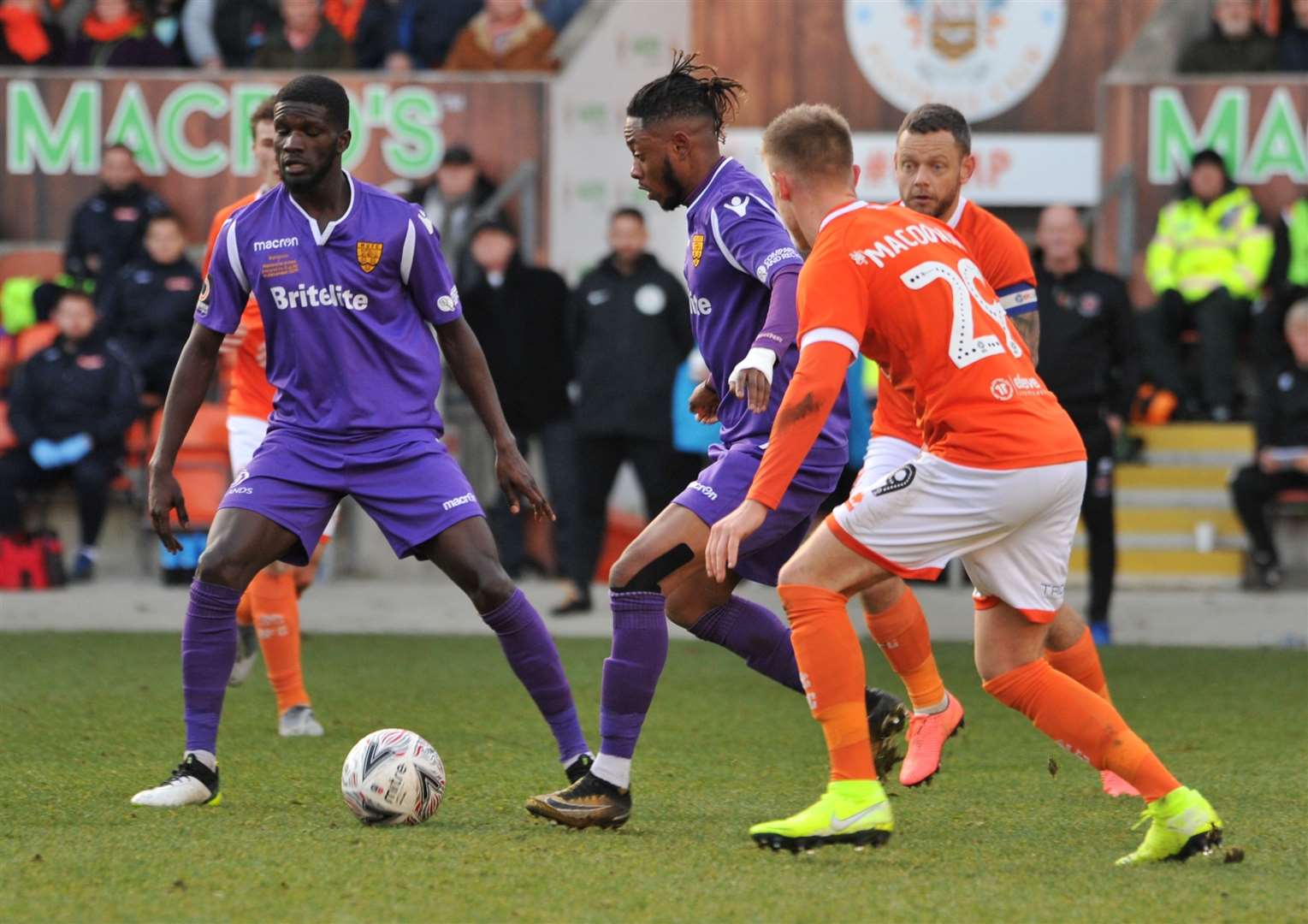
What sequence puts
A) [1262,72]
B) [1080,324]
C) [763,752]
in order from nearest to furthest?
[763,752] → [1080,324] → [1262,72]

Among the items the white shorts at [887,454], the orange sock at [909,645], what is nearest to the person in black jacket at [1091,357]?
the white shorts at [887,454]

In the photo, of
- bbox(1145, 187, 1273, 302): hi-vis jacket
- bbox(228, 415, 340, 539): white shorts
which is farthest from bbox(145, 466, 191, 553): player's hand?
bbox(1145, 187, 1273, 302): hi-vis jacket

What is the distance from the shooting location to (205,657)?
238 inches

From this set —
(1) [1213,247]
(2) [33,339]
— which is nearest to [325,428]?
(2) [33,339]

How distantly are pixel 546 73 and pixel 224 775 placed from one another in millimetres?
10580

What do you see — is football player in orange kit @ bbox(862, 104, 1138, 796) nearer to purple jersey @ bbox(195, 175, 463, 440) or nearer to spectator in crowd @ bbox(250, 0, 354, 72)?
purple jersey @ bbox(195, 175, 463, 440)

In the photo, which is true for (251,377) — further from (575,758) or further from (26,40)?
(26,40)

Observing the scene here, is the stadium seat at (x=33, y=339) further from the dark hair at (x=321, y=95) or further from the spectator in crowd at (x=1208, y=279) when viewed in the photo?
the dark hair at (x=321, y=95)

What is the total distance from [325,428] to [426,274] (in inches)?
22.1

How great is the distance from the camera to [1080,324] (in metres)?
10.5

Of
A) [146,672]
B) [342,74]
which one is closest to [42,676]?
[146,672]

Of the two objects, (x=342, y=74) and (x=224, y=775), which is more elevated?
(x=342, y=74)

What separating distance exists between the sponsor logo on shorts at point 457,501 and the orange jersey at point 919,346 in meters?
1.26

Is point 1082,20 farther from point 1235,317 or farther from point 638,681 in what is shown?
point 638,681
